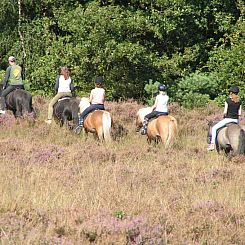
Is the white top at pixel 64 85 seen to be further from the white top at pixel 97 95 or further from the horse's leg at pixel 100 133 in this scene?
the horse's leg at pixel 100 133

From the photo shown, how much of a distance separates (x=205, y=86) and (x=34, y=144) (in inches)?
477

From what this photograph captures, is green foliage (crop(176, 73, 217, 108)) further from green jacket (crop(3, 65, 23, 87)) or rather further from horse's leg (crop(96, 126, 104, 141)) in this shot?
horse's leg (crop(96, 126, 104, 141))

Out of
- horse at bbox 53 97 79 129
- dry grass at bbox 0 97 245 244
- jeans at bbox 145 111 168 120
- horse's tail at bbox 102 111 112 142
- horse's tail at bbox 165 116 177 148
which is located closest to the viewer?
dry grass at bbox 0 97 245 244

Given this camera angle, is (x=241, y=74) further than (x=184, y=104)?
Yes

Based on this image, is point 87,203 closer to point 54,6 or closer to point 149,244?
point 149,244

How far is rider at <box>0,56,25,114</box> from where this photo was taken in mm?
15869

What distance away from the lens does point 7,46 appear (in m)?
28.3

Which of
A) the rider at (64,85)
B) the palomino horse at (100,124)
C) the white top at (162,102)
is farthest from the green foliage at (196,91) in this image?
the palomino horse at (100,124)

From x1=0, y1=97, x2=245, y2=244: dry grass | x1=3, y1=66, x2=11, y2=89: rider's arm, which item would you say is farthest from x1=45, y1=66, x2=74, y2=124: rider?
x1=0, y1=97, x2=245, y2=244: dry grass

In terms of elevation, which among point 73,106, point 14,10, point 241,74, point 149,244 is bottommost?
point 149,244

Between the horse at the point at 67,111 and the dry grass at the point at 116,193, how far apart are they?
108 cm

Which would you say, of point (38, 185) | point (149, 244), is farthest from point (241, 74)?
point (149, 244)

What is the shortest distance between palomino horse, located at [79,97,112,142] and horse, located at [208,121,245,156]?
2.72 metres

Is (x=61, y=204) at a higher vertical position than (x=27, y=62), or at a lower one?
lower
